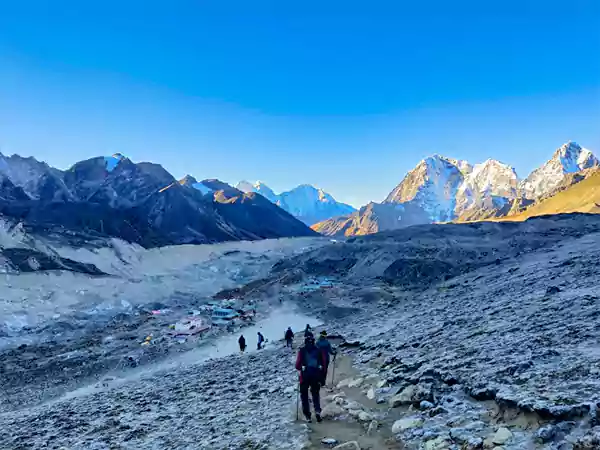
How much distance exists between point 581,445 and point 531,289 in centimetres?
1898

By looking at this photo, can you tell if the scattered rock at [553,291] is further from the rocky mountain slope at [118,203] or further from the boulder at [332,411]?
the rocky mountain slope at [118,203]

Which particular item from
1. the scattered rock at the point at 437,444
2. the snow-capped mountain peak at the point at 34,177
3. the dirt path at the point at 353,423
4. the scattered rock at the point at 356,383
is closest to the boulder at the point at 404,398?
the dirt path at the point at 353,423

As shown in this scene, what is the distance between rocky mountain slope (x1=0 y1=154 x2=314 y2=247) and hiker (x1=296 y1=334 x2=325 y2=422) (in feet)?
349

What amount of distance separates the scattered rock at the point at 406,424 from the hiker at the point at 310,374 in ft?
5.93

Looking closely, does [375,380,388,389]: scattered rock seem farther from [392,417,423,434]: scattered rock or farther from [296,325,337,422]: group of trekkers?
[392,417,423,434]: scattered rock

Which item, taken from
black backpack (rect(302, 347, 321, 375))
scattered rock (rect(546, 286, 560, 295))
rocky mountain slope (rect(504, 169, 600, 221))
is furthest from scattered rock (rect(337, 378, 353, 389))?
rocky mountain slope (rect(504, 169, 600, 221))

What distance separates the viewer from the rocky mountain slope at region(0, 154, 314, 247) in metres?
117

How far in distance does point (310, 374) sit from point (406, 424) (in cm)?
219

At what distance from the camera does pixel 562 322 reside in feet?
44.6

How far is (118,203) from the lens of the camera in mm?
155750

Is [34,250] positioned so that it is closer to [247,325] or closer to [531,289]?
[247,325]

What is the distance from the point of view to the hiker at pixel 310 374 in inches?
380

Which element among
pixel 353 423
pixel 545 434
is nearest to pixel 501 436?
pixel 545 434

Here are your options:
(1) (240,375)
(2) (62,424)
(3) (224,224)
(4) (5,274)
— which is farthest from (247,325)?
(3) (224,224)
